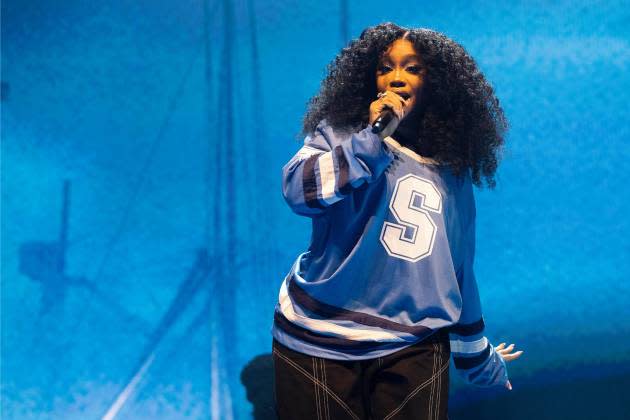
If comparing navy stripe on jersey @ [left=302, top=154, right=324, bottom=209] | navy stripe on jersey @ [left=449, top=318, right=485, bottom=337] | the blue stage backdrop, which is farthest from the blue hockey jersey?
the blue stage backdrop

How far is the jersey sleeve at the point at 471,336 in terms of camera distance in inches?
54.1

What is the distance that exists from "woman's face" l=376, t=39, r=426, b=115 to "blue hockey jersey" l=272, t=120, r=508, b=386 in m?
0.12

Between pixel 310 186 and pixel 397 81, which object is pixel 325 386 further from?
pixel 397 81

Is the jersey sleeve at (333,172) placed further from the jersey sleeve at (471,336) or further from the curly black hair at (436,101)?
the jersey sleeve at (471,336)

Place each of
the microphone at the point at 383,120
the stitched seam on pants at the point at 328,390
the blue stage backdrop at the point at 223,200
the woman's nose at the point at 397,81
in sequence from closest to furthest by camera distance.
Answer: the microphone at the point at 383,120
the stitched seam on pants at the point at 328,390
the woman's nose at the point at 397,81
the blue stage backdrop at the point at 223,200

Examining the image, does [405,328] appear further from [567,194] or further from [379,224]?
[567,194]

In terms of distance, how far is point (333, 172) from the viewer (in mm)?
1142

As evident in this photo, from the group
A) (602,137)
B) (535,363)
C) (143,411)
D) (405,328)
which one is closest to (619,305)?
(535,363)

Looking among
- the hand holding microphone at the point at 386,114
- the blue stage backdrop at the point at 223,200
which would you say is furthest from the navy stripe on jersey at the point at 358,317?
the blue stage backdrop at the point at 223,200

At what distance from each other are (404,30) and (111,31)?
1083 millimetres

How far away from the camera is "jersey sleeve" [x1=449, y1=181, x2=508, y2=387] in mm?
1373

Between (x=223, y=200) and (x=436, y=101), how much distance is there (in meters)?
0.82

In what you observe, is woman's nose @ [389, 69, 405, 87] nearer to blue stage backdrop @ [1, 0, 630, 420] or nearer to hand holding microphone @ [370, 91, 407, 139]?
hand holding microphone @ [370, 91, 407, 139]

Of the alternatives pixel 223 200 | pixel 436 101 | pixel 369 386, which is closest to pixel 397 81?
pixel 436 101
